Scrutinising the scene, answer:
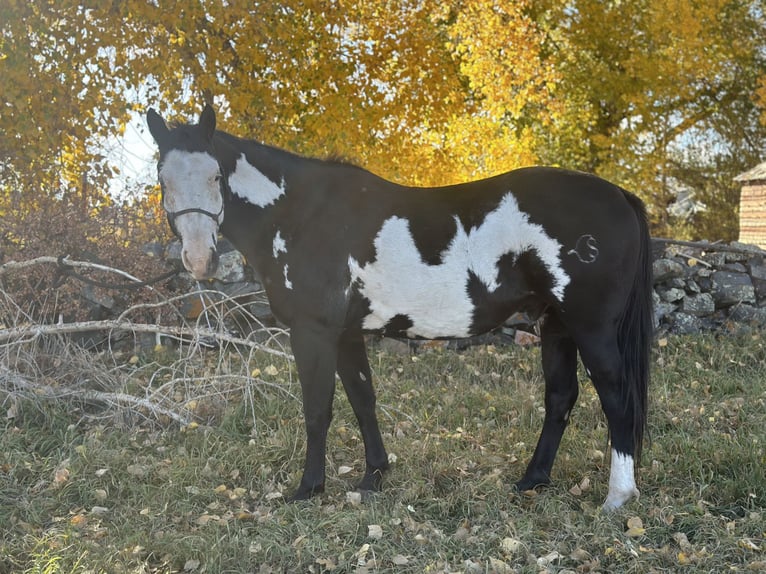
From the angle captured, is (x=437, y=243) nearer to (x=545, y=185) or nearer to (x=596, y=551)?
(x=545, y=185)

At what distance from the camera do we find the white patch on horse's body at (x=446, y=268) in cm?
340

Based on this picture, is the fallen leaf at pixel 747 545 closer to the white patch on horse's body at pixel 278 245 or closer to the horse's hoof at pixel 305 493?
the horse's hoof at pixel 305 493

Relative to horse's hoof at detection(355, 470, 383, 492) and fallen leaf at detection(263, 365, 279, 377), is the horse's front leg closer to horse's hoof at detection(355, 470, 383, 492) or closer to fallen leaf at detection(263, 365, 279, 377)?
horse's hoof at detection(355, 470, 383, 492)

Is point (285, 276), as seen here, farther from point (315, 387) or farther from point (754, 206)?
point (754, 206)

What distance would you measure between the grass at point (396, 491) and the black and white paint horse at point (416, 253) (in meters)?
0.35

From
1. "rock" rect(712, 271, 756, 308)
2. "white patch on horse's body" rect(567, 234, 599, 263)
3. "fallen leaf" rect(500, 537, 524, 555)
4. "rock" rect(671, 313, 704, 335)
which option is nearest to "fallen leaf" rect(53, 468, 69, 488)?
"fallen leaf" rect(500, 537, 524, 555)

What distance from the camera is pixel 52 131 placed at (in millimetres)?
7312

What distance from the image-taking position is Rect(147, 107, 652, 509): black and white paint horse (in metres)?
3.37

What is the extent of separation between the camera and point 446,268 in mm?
3443

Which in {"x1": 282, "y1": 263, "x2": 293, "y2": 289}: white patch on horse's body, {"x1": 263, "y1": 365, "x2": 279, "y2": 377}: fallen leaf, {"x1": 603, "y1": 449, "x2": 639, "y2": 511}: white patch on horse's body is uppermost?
{"x1": 282, "y1": 263, "x2": 293, "y2": 289}: white patch on horse's body

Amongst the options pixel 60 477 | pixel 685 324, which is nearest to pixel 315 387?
pixel 60 477

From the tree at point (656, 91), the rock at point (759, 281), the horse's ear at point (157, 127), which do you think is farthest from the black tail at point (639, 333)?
the tree at point (656, 91)

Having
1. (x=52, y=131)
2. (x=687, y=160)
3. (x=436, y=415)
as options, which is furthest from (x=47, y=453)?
(x=687, y=160)

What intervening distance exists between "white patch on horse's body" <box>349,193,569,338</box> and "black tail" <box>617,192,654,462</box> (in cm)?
44
